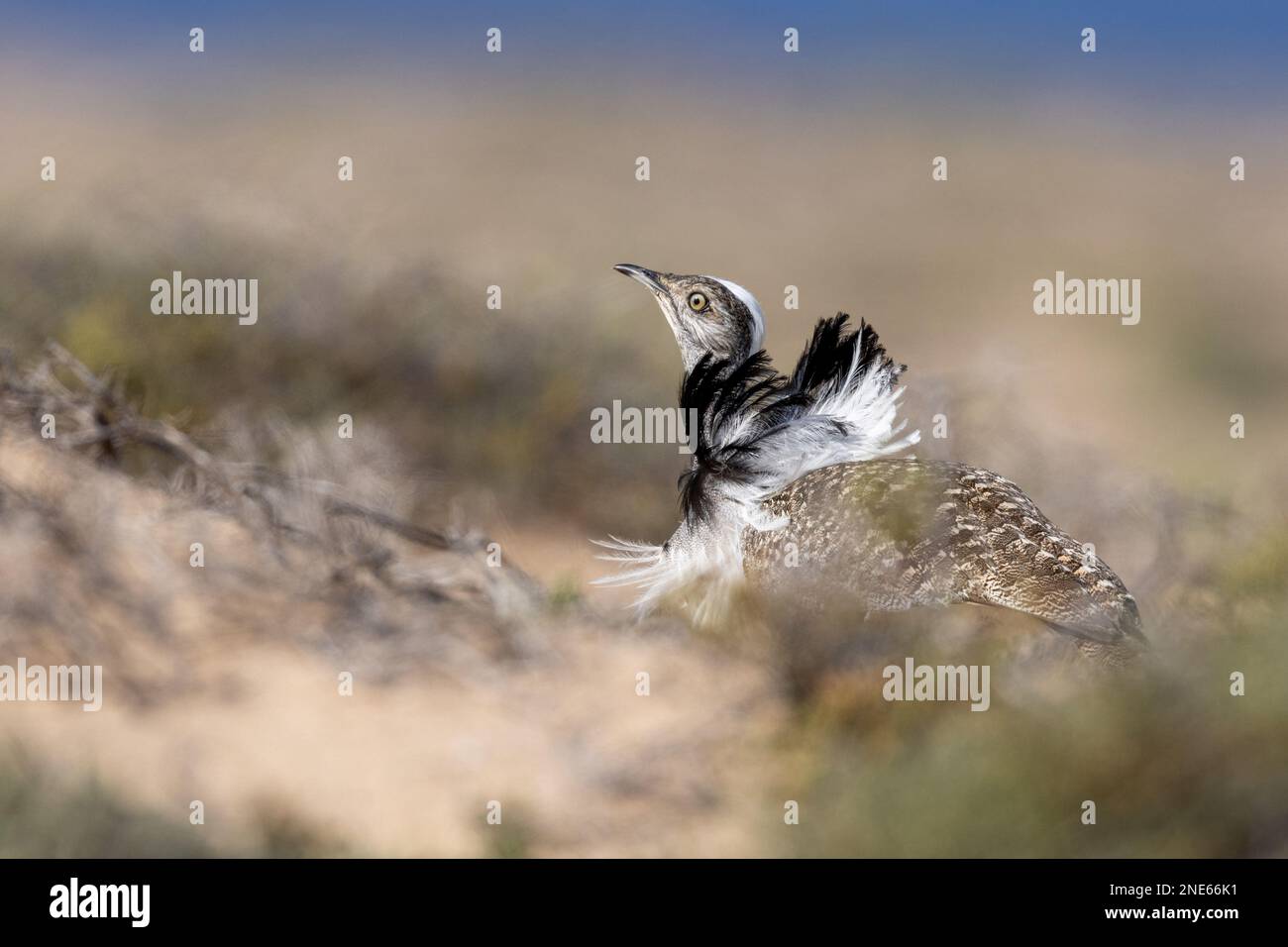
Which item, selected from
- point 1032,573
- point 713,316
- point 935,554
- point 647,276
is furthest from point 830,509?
point 647,276

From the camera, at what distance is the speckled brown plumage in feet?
13.2

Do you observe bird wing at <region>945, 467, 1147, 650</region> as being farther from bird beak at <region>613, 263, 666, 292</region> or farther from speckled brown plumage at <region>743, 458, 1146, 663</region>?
bird beak at <region>613, 263, 666, 292</region>

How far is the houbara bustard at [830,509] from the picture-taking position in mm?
4129

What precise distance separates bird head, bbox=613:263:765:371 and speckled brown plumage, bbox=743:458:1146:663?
86 centimetres

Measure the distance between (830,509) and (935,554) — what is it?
46 centimetres

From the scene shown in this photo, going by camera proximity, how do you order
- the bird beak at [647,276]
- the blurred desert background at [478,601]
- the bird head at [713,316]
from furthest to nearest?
the bird beak at [647,276] → the bird head at [713,316] → the blurred desert background at [478,601]

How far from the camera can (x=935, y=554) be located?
4.20m

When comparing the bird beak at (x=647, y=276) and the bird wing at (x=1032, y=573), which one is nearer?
the bird wing at (x=1032, y=573)

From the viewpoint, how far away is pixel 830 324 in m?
5.05

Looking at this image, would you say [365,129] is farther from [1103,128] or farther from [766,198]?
[1103,128]

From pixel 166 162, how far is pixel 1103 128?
66.7 ft

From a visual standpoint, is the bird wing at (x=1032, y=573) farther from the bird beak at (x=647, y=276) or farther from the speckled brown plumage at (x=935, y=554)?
the bird beak at (x=647, y=276)

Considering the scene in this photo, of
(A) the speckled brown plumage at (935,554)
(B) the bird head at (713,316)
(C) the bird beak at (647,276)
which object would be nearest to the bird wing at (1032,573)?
(A) the speckled brown plumage at (935,554)

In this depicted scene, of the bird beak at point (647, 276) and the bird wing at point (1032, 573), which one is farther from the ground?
the bird beak at point (647, 276)
